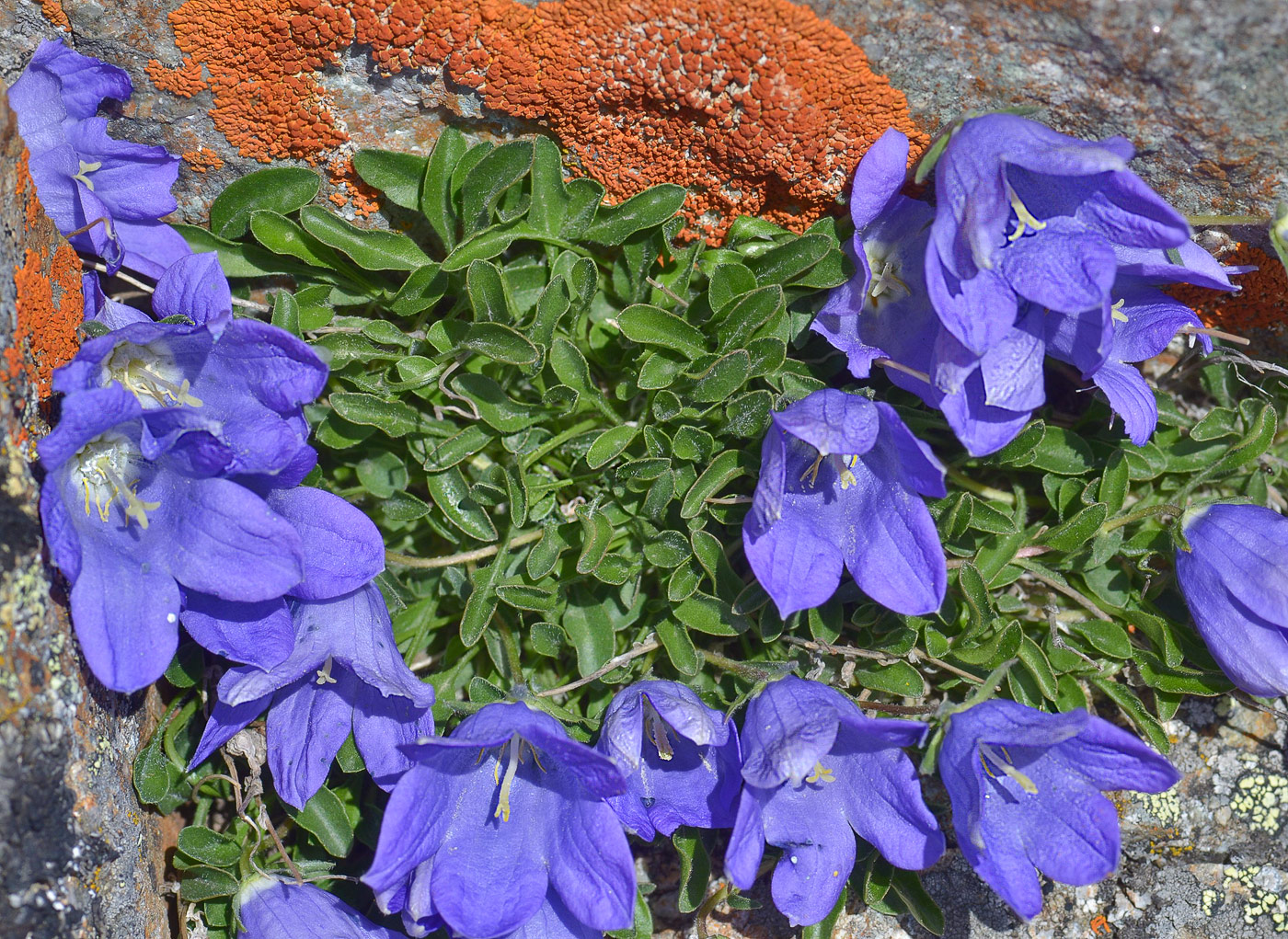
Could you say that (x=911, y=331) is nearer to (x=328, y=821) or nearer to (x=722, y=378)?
(x=722, y=378)

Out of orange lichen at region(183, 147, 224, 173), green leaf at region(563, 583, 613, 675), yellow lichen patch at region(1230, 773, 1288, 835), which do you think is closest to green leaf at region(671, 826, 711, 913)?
green leaf at region(563, 583, 613, 675)

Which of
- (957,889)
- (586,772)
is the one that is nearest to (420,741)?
(586,772)

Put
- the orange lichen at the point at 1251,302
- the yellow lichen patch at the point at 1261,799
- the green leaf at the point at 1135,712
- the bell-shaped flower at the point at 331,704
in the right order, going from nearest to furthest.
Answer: the bell-shaped flower at the point at 331,704 → the green leaf at the point at 1135,712 → the orange lichen at the point at 1251,302 → the yellow lichen patch at the point at 1261,799

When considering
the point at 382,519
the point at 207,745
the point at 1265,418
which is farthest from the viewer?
the point at 382,519

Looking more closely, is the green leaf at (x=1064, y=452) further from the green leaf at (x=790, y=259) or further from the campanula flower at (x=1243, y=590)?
the green leaf at (x=790, y=259)

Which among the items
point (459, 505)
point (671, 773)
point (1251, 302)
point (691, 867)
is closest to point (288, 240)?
point (459, 505)

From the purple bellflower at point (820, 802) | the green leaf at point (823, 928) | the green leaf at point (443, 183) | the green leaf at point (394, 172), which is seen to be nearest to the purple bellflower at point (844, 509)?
the purple bellflower at point (820, 802)

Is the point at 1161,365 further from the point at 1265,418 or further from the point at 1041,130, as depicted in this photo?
the point at 1041,130
